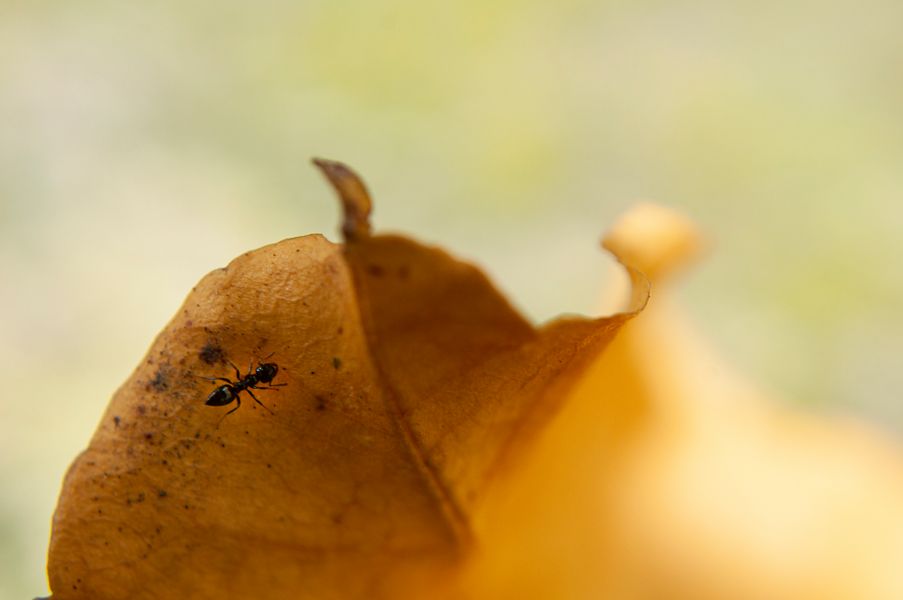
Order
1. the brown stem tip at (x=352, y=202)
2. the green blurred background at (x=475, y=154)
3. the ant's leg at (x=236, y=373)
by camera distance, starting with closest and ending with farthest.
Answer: the brown stem tip at (x=352, y=202) → the ant's leg at (x=236, y=373) → the green blurred background at (x=475, y=154)

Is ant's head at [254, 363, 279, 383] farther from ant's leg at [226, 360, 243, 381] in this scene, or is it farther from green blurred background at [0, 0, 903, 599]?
green blurred background at [0, 0, 903, 599]

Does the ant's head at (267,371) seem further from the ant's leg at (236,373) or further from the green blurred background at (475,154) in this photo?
the green blurred background at (475,154)

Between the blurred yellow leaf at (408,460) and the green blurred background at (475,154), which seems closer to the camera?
the blurred yellow leaf at (408,460)

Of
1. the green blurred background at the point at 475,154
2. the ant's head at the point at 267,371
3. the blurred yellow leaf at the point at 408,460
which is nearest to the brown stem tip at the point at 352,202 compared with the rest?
the blurred yellow leaf at the point at 408,460

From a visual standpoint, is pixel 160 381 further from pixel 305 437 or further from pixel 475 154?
pixel 475 154

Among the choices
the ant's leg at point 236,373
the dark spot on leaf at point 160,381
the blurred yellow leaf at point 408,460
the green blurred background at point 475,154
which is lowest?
the blurred yellow leaf at point 408,460

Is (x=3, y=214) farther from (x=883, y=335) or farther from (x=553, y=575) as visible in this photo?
(x=883, y=335)

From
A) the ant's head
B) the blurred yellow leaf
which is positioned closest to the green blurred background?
the blurred yellow leaf
